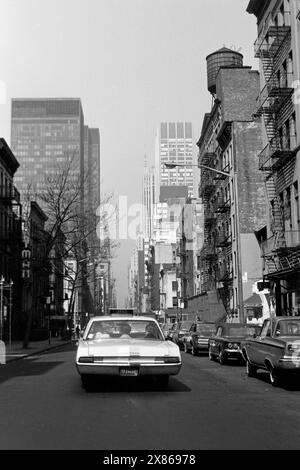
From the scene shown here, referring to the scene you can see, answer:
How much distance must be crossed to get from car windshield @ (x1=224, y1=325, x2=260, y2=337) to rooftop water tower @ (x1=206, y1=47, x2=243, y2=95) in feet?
139

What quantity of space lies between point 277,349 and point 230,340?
24.7 feet

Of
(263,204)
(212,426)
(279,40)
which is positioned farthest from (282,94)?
(212,426)

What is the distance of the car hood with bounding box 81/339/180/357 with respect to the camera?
11844mm

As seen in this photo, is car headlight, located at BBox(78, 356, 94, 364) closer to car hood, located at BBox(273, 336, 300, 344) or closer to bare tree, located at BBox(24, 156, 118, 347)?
car hood, located at BBox(273, 336, 300, 344)

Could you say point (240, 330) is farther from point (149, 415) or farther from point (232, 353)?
point (149, 415)

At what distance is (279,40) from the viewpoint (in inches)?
1300

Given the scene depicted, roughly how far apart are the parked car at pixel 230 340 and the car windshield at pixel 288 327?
6.03 metres

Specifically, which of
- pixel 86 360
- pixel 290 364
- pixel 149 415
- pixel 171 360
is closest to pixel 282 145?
pixel 290 364

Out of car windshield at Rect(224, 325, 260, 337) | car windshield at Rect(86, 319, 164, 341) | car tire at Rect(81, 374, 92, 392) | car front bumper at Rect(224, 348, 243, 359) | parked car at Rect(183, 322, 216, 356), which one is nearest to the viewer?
car tire at Rect(81, 374, 92, 392)

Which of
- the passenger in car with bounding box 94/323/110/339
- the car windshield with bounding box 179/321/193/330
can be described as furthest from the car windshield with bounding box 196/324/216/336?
the passenger in car with bounding box 94/323/110/339

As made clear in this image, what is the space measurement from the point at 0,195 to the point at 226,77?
76.0 ft

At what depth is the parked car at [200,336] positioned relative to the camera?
26.3 metres

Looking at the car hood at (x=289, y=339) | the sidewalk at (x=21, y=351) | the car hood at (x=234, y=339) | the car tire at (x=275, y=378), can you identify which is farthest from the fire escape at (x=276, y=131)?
the car hood at (x=289, y=339)

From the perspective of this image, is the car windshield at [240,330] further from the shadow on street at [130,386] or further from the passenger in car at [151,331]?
the passenger in car at [151,331]
